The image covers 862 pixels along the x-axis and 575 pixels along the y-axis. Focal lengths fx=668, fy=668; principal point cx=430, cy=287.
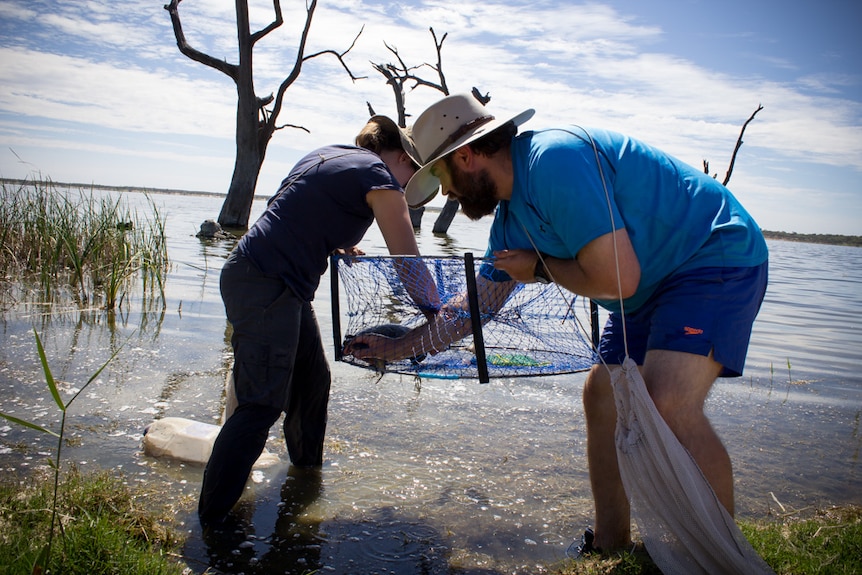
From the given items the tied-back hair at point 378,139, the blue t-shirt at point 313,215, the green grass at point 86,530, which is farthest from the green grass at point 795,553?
the tied-back hair at point 378,139

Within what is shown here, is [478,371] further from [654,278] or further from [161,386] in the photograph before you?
[161,386]

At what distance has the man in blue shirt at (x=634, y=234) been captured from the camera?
7.81 ft

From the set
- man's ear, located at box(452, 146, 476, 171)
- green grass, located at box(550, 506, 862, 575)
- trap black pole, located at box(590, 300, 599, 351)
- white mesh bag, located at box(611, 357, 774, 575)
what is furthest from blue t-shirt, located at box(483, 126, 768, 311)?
green grass, located at box(550, 506, 862, 575)

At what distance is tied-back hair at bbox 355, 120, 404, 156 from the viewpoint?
3455mm

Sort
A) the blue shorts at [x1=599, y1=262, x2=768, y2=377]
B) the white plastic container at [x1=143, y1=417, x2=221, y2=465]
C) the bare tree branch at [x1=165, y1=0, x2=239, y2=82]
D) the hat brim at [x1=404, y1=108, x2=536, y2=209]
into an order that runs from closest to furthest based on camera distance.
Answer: the blue shorts at [x1=599, y1=262, x2=768, y2=377]
the hat brim at [x1=404, y1=108, x2=536, y2=209]
the white plastic container at [x1=143, y1=417, x2=221, y2=465]
the bare tree branch at [x1=165, y1=0, x2=239, y2=82]

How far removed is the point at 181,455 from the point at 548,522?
2.10 metres

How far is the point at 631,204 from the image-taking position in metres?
2.48

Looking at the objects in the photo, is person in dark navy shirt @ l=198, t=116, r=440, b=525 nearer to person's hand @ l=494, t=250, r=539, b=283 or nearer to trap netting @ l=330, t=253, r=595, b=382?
trap netting @ l=330, t=253, r=595, b=382

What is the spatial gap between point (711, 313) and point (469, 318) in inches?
47.1

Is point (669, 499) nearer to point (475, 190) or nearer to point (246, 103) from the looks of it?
point (475, 190)

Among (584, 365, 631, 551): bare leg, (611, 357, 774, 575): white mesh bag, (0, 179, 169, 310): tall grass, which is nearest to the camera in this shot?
(611, 357, 774, 575): white mesh bag

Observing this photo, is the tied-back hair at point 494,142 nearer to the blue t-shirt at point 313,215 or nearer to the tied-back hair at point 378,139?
the blue t-shirt at point 313,215

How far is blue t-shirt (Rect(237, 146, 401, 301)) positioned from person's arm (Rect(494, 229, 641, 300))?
983 mm

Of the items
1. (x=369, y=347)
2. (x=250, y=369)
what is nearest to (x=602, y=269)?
(x=369, y=347)
